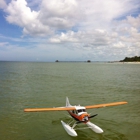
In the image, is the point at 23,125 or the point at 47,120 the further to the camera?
the point at 47,120

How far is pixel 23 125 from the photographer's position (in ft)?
53.6

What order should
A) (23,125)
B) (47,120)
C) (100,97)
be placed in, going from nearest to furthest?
(23,125) → (47,120) → (100,97)

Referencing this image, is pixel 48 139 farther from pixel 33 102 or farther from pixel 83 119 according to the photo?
pixel 33 102

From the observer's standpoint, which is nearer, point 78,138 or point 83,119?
point 83,119

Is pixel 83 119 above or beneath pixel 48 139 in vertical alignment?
above

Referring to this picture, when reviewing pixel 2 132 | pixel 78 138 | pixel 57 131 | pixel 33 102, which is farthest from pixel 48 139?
pixel 33 102

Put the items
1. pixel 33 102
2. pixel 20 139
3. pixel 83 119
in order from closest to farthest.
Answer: pixel 83 119, pixel 20 139, pixel 33 102

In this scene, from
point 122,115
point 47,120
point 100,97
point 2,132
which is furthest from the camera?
point 100,97

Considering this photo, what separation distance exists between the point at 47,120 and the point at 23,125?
267 centimetres

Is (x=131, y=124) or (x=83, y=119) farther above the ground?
(x=83, y=119)

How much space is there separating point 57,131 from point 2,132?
5041 mm

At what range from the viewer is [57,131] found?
1498 centimetres

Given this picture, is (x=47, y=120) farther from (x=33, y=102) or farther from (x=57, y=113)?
(x=33, y=102)

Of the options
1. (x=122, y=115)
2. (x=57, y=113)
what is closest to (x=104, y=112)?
(x=122, y=115)
